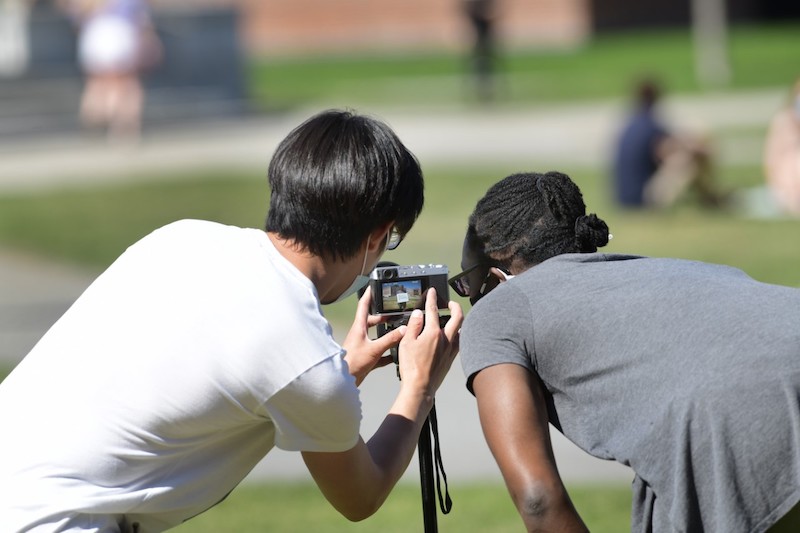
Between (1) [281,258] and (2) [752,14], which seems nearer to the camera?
(1) [281,258]

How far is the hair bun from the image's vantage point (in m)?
2.82

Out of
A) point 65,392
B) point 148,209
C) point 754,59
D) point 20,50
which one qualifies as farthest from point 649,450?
point 754,59

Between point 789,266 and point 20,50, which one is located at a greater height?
point 20,50

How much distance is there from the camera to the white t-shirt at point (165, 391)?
2.44 metres

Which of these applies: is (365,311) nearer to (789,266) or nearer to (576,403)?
(576,403)

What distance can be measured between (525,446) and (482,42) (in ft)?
72.4

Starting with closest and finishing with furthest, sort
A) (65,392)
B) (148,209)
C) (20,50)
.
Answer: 1. (65,392)
2. (148,209)
3. (20,50)

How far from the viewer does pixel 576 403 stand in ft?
8.59

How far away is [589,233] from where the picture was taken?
2.82 metres

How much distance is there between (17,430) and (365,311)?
2.68ft

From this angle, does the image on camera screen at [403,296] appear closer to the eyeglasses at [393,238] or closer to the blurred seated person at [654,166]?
the eyeglasses at [393,238]

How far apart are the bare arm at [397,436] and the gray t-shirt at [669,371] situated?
169 mm

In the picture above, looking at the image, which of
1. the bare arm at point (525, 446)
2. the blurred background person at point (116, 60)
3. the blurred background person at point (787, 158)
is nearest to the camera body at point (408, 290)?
the bare arm at point (525, 446)

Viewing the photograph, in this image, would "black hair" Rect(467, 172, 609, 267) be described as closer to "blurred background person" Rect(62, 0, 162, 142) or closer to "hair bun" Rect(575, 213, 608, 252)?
"hair bun" Rect(575, 213, 608, 252)
